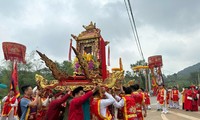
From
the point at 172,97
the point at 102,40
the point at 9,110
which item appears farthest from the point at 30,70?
the point at 102,40

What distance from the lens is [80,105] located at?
4.41 m

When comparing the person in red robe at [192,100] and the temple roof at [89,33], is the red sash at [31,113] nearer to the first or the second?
the temple roof at [89,33]

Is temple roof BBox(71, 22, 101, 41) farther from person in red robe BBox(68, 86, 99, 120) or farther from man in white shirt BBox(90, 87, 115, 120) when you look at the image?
person in red robe BBox(68, 86, 99, 120)

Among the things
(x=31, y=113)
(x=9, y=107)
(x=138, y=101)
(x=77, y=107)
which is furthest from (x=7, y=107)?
(x=77, y=107)

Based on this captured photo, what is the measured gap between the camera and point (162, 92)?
15.8 meters

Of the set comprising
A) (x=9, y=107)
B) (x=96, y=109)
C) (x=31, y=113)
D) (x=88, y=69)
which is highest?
(x=88, y=69)

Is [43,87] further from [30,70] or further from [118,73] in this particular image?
[30,70]

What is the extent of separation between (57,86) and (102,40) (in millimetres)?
2557

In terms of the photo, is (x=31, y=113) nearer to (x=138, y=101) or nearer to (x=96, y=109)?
(x=96, y=109)

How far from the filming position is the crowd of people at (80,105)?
14.6 feet

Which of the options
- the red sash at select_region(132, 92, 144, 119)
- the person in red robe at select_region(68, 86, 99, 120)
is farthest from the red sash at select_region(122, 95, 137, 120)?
the person in red robe at select_region(68, 86, 99, 120)

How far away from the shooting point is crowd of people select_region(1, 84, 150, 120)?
176 inches

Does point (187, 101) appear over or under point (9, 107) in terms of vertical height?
under

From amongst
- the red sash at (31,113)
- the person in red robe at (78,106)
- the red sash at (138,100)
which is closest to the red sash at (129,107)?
the red sash at (138,100)
